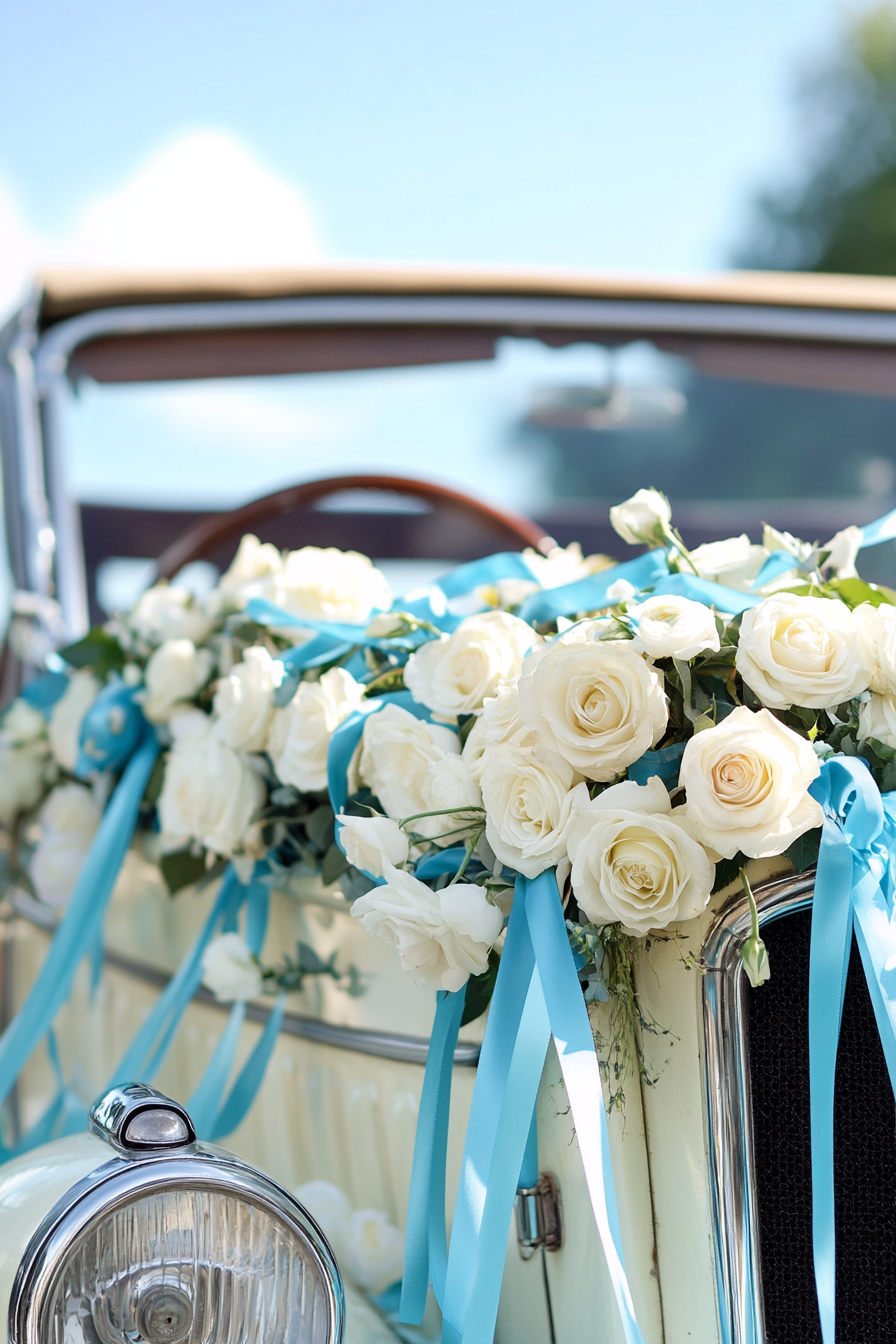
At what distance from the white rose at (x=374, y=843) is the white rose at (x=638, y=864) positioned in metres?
0.18

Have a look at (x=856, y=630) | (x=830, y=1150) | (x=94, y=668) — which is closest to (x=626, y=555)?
(x=94, y=668)

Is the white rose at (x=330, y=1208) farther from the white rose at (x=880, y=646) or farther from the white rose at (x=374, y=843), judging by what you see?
the white rose at (x=880, y=646)

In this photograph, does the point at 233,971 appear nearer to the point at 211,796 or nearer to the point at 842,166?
the point at 211,796

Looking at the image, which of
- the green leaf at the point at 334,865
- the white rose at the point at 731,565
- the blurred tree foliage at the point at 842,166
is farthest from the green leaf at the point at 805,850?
the blurred tree foliage at the point at 842,166

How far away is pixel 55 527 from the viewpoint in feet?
8.23

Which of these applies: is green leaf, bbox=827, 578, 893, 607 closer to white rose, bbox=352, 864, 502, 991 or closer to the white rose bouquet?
the white rose bouquet

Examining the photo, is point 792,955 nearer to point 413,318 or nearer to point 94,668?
point 94,668

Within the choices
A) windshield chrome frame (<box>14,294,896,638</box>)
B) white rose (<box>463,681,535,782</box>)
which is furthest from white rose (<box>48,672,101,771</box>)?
white rose (<box>463,681,535,782</box>)

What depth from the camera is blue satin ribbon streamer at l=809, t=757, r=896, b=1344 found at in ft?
3.03

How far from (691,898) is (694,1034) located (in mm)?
155

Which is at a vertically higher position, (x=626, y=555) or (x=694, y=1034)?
(x=626, y=555)

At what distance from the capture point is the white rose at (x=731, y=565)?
1.26 meters

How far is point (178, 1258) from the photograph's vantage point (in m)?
0.92

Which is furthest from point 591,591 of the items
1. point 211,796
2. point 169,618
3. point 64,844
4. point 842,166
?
point 842,166
